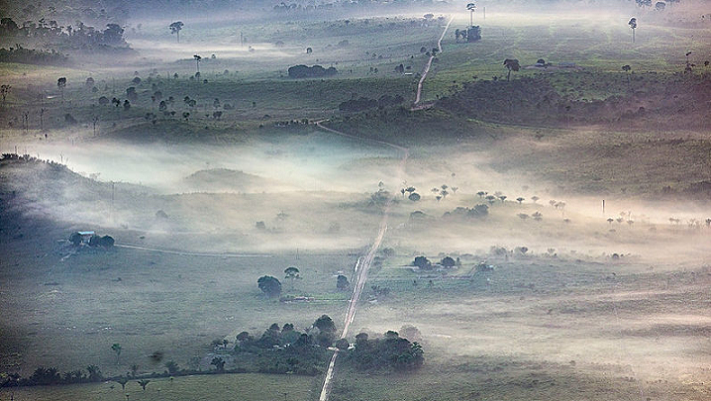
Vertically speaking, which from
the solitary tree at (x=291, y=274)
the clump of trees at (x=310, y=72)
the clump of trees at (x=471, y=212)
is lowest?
the solitary tree at (x=291, y=274)

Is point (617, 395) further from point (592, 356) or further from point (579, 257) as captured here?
point (579, 257)

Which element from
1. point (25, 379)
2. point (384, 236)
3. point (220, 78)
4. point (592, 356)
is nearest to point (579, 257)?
point (384, 236)

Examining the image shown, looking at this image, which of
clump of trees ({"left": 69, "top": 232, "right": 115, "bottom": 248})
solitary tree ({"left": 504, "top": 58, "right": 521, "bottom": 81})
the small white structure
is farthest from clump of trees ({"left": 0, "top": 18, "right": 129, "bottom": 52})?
clump of trees ({"left": 69, "top": 232, "right": 115, "bottom": 248})

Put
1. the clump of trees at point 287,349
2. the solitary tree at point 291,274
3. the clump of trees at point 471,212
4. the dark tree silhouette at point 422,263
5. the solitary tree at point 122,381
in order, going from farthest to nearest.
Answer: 1. the clump of trees at point 471,212
2. the dark tree silhouette at point 422,263
3. the solitary tree at point 291,274
4. the clump of trees at point 287,349
5. the solitary tree at point 122,381

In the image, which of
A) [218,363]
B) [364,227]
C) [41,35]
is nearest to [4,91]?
[41,35]

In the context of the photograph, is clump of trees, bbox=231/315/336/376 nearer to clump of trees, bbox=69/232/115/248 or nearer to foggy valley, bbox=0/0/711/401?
foggy valley, bbox=0/0/711/401

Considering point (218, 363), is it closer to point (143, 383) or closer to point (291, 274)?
point (143, 383)

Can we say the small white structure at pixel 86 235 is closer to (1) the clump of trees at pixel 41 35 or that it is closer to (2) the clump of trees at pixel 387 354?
(2) the clump of trees at pixel 387 354

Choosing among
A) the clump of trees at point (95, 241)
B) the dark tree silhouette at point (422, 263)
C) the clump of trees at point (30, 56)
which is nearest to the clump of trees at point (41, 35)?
the clump of trees at point (30, 56)
